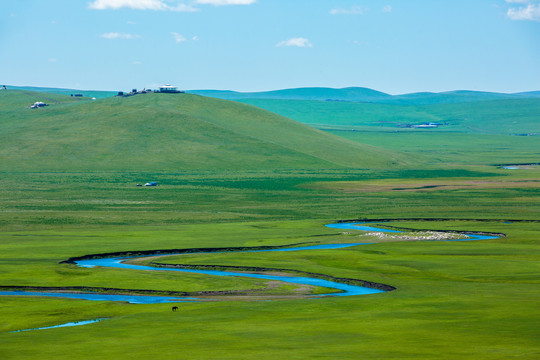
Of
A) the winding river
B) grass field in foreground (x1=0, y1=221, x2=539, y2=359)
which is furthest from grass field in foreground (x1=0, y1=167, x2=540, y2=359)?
the winding river

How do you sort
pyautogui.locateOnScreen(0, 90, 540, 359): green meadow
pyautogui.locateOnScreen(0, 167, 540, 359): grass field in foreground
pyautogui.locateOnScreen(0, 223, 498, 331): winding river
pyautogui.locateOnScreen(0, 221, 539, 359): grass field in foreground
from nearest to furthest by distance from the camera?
pyautogui.locateOnScreen(0, 221, 539, 359): grass field in foreground, pyautogui.locateOnScreen(0, 167, 540, 359): grass field in foreground, pyautogui.locateOnScreen(0, 90, 540, 359): green meadow, pyautogui.locateOnScreen(0, 223, 498, 331): winding river

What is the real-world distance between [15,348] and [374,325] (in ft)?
51.4

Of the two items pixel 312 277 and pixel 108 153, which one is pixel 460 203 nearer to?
pixel 312 277

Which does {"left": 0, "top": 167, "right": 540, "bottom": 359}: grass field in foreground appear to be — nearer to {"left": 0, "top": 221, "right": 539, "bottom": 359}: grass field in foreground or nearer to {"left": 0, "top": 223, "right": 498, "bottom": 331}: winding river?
{"left": 0, "top": 221, "right": 539, "bottom": 359}: grass field in foreground

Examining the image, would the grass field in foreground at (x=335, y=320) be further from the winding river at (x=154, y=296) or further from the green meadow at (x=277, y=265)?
the winding river at (x=154, y=296)

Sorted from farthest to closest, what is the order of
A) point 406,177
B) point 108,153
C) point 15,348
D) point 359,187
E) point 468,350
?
point 108,153
point 406,177
point 359,187
point 15,348
point 468,350

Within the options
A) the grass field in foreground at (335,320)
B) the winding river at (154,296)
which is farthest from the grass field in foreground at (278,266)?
the winding river at (154,296)

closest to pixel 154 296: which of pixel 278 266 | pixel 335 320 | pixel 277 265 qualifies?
pixel 278 266

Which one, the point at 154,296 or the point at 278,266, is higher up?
the point at 154,296

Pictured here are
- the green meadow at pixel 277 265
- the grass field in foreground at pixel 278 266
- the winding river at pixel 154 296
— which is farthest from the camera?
the winding river at pixel 154 296

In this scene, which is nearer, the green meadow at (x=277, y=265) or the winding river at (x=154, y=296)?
the green meadow at (x=277, y=265)

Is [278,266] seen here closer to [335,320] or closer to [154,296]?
[154,296]

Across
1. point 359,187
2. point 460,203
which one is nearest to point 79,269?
point 460,203

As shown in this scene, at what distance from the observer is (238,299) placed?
50.4 metres
